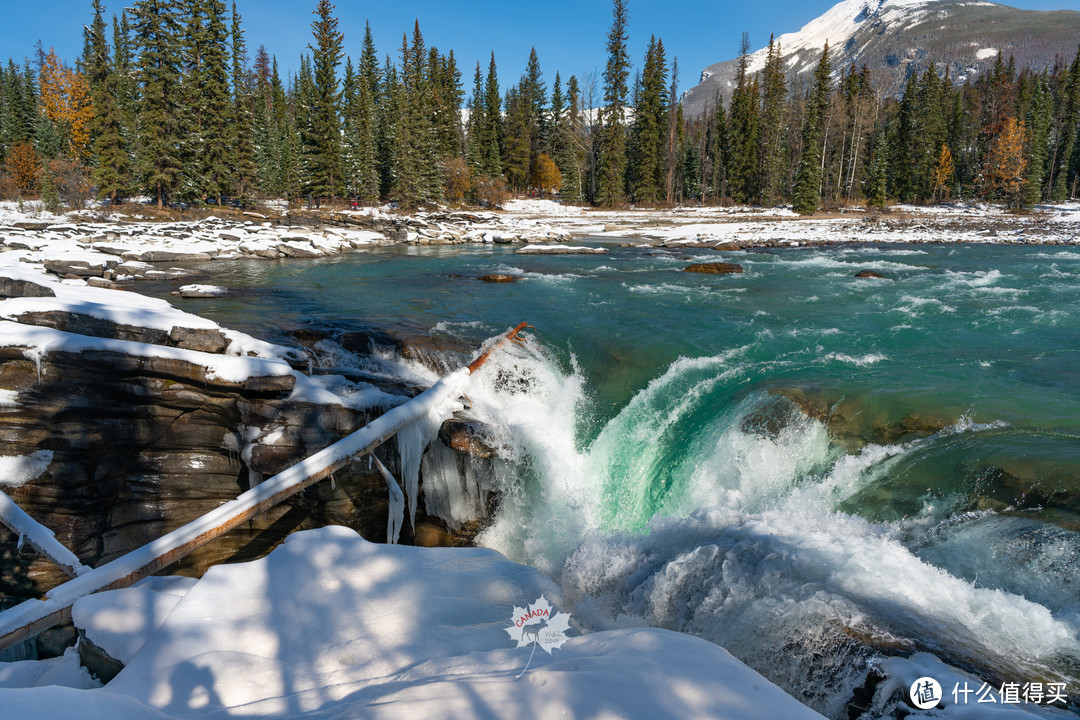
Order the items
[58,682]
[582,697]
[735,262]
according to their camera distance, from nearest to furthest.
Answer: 1. [582,697]
2. [58,682]
3. [735,262]

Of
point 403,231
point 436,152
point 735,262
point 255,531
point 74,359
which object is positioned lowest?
point 255,531

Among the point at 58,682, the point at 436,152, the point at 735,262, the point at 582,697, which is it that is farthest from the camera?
the point at 436,152

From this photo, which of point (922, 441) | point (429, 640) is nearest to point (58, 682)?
point (429, 640)

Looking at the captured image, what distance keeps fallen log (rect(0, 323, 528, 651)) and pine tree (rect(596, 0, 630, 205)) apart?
51.9 m

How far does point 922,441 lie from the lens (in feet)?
19.9

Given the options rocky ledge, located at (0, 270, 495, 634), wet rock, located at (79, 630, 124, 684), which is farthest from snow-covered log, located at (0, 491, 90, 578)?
rocky ledge, located at (0, 270, 495, 634)

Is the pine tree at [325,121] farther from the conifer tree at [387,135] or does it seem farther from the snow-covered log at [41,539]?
the snow-covered log at [41,539]

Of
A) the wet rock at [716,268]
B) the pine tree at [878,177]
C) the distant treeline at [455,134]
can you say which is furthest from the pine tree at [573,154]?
the wet rock at [716,268]

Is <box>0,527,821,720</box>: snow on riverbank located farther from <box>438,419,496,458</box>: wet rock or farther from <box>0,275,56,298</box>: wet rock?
<box>0,275,56,298</box>: wet rock

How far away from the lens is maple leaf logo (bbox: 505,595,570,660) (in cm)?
290

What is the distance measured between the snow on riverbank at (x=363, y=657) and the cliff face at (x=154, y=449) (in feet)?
7.85

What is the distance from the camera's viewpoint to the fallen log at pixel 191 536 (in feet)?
10.1

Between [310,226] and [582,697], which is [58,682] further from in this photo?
[310,226]

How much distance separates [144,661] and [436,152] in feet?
161
